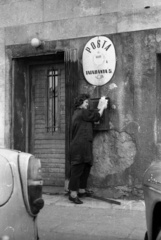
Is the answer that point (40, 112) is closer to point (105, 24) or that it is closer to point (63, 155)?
point (63, 155)

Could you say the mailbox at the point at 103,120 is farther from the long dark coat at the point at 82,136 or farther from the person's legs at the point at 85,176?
the person's legs at the point at 85,176

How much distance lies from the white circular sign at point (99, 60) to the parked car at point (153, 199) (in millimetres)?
4246

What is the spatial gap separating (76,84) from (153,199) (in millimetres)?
4796

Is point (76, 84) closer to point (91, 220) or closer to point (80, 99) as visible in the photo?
point (80, 99)

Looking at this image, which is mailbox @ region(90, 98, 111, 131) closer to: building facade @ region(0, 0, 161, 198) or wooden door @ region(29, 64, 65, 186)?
building facade @ region(0, 0, 161, 198)

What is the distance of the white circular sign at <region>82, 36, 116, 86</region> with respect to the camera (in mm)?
7734

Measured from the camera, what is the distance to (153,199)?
135 inches

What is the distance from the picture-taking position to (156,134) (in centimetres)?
736

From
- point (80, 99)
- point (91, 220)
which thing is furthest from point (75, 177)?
point (80, 99)

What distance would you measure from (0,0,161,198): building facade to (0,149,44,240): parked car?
4377 mm

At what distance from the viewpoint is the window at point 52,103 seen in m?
8.66

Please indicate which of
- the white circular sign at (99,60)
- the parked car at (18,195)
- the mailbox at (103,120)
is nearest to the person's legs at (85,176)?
the mailbox at (103,120)


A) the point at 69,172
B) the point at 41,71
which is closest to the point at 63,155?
the point at 69,172

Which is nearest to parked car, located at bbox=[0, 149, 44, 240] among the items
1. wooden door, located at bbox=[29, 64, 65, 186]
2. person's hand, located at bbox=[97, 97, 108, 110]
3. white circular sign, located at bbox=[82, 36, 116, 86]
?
person's hand, located at bbox=[97, 97, 108, 110]
